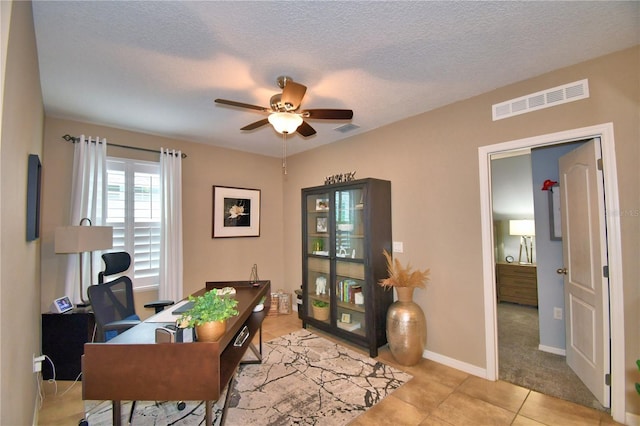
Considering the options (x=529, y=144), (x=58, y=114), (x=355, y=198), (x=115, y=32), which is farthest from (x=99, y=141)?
→ (x=529, y=144)

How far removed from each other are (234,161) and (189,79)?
219cm

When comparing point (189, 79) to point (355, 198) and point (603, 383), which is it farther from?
point (603, 383)

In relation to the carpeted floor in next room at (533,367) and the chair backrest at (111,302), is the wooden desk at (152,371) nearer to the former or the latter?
the chair backrest at (111,302)

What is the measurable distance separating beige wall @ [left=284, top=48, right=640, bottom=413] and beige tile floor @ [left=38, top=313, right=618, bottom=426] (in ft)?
0.90

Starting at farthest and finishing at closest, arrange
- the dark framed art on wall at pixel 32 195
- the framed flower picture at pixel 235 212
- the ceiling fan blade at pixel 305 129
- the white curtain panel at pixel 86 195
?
the framed flower picture at pixel 235 212 → the white curtain panel at pixel 86 195 → the ceiling fan blade at pixel 305 129 → the dark framed art on wall at pixel 32 195

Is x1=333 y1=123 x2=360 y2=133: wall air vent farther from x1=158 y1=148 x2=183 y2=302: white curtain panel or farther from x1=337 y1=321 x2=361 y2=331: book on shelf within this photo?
x1=337 y1=321 x2=361 y2=331: book on shelf

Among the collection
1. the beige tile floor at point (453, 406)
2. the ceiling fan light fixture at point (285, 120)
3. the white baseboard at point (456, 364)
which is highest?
the ceiling fan light fixture at point (285, 120)

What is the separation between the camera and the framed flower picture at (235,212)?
4.38 metres

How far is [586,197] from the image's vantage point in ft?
8.00

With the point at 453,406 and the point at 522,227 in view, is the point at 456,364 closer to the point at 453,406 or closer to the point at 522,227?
the point at 453,406

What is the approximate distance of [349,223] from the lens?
3670mm

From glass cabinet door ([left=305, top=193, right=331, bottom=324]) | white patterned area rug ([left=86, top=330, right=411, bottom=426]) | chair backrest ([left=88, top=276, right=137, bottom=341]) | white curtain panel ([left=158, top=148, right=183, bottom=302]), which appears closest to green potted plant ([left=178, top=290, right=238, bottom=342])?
white patterned area rug ([left=86, top=330, right=411, bottom=426])

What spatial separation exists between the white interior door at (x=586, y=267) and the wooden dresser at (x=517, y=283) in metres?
2.14

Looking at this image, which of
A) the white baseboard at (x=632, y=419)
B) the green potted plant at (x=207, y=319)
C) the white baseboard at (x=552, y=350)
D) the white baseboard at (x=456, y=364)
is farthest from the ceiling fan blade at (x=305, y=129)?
the white baseboard at (x=552, y=350)
